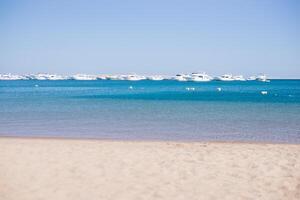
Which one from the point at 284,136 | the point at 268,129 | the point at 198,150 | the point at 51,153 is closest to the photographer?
the point at 51,153

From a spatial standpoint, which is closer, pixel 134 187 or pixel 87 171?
pixel 134 187

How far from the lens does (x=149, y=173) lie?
828cm

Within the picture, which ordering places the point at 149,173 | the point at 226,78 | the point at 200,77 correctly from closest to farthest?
the point at 149,173 < the point at 200,77 < the point at 226,78

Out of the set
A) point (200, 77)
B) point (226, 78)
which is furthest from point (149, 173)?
point (226, 78)

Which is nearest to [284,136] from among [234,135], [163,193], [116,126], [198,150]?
[234,135]

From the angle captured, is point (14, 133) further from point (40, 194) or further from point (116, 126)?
point (40, 194)

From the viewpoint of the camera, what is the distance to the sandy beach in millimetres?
6926

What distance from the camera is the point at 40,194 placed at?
6.82m

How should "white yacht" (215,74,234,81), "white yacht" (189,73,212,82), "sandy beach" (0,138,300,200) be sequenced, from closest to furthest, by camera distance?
"sandy beach" (0,138,300,200)
"white yacht" (189,73,212,82)
"white yacht" (215,74,234,81)

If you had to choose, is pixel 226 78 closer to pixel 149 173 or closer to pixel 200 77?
pixel 200 77

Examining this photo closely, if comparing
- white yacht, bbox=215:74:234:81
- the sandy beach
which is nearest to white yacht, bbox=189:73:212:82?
white yacht, bbox=215:74:234:81

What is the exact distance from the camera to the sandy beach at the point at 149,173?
6926mm

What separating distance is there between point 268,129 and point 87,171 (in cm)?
1351

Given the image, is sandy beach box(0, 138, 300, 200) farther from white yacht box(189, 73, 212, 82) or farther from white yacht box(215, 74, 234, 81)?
white yacht box(215, 74, 234, 81)
